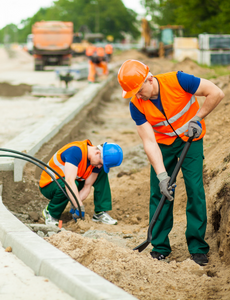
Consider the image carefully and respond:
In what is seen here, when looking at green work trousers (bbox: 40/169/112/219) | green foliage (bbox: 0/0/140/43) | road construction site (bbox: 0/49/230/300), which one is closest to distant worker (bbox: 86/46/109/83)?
road construction site (bbox: 0/49/230/300)

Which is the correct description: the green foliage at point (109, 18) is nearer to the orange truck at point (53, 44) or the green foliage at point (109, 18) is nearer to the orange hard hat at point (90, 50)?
the orange truck at point (53, 44)

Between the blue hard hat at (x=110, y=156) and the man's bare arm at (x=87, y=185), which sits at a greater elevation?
the blue hard hat at (x=110, y=156)

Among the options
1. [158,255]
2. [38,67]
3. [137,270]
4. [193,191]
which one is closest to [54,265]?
[137,270]

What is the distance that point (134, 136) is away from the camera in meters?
8.63

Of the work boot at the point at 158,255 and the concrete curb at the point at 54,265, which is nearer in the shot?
the concrete curb at the point at 54,265

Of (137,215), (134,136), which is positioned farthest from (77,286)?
(134,136)

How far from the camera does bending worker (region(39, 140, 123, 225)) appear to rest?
4102 mm

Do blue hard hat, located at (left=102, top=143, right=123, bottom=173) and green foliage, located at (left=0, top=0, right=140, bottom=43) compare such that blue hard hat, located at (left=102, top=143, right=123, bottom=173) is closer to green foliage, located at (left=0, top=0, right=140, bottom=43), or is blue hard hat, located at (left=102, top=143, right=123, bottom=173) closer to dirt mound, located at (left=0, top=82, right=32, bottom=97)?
dirt mound, located at (left=0, top=82, right=32, bottom=97)

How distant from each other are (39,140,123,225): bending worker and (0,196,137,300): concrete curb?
1066mm

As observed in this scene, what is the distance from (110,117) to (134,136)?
246 centimetres

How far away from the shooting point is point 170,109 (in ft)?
10.2

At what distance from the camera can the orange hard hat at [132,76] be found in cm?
296

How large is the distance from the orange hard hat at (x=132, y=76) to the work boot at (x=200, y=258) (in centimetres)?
148

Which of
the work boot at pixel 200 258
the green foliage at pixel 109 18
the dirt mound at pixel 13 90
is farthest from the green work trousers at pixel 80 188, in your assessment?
the green foliage at pixel 109 18
